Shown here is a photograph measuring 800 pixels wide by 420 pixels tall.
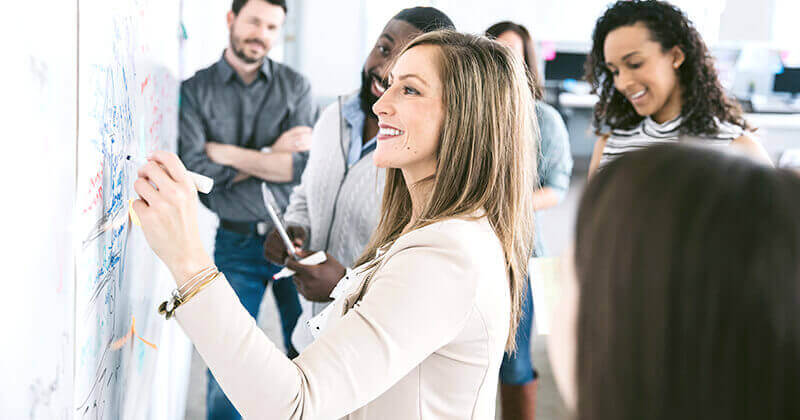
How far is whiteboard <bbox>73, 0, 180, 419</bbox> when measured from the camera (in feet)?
2.08

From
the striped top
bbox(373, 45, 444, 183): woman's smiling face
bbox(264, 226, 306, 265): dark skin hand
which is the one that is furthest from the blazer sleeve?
the striped top

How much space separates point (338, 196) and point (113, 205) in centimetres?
85

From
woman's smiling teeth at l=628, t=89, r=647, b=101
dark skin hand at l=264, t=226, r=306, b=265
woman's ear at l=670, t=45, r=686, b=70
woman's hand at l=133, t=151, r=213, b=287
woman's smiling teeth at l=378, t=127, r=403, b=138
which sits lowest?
dark skin hand at l=264, t=226, r=306, b=265

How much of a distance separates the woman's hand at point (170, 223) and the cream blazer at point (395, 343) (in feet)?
0.12

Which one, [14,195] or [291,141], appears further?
[291,141]

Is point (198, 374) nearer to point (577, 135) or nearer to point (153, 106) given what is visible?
point (153, 106)

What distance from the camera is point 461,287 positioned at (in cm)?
81

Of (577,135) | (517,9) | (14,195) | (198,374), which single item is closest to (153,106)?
(14,195)

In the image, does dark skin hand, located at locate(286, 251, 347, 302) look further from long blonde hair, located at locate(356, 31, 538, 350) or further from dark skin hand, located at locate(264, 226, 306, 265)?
long blonde hair, located at locate(356, 31, 538, 350)

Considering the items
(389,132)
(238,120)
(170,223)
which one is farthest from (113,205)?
(238,120)

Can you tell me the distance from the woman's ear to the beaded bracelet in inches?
56.7

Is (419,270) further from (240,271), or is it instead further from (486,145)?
(240,271)

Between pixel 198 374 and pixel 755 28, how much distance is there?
4.88 meters

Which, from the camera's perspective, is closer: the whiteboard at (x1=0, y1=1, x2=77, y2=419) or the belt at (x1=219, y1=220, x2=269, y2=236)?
the whiteboard at (x1=0, y1=1, x2=77, y2=419)
